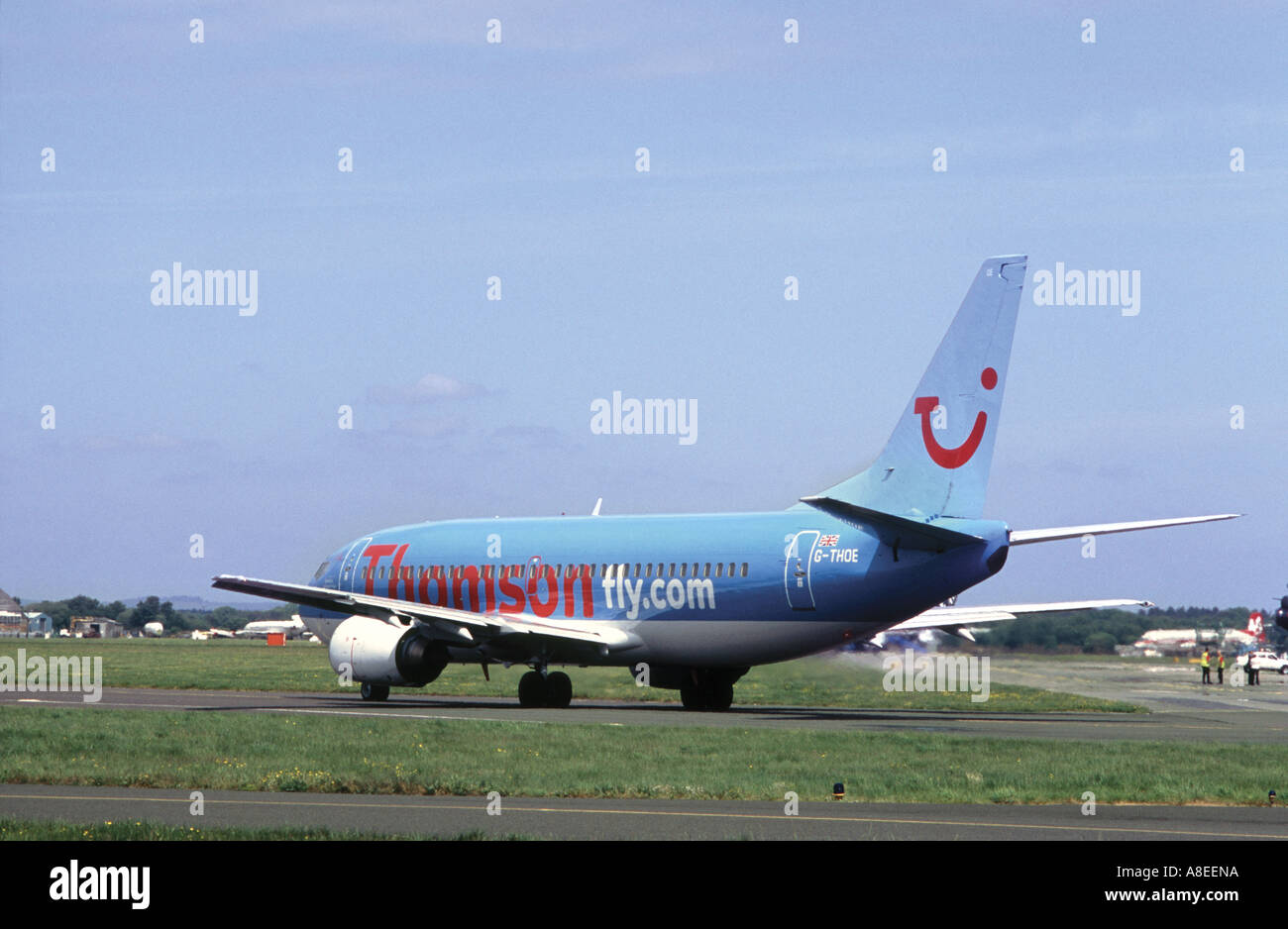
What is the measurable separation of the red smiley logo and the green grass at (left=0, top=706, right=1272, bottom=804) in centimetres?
672

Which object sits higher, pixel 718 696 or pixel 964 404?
pixel 964 404

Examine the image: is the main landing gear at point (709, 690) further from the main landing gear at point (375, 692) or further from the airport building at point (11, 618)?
the airport building at point (11, 618)

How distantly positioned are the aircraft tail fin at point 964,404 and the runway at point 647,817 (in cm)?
1560

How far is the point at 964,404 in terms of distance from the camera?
34.7 metres

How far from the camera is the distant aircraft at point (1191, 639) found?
85500mm

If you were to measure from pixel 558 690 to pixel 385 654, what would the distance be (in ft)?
13.8

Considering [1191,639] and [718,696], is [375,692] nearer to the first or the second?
[718,696]

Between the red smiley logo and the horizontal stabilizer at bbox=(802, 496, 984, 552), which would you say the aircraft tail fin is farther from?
the horizontal stabilizer at bbox=(802, 496, 984, 552)

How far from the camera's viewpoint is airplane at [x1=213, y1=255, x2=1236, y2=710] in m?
34.6

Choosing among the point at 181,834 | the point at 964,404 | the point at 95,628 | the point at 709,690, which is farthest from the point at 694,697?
the point at 95,628

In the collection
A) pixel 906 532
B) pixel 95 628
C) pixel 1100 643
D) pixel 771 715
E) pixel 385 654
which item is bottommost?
pixel 771 715
